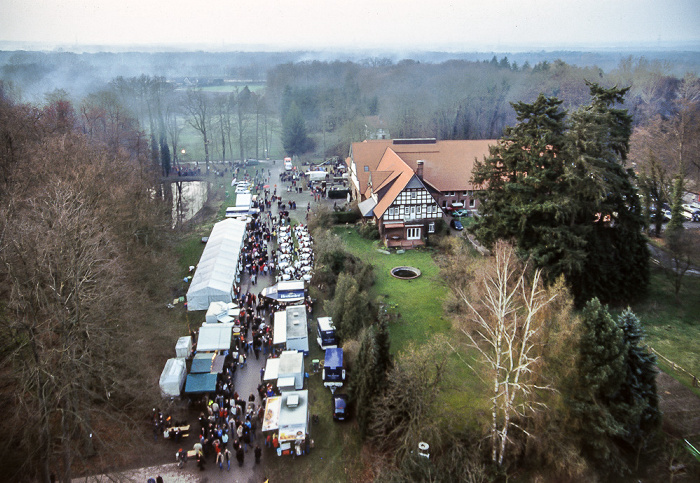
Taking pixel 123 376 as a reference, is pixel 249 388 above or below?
below

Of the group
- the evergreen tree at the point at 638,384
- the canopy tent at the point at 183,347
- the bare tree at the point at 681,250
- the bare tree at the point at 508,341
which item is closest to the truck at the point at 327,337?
the canopy tent at the point at 183,347

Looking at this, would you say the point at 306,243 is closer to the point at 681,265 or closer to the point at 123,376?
the point at 123,376

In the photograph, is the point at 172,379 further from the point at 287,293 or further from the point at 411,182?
the point at 411,182

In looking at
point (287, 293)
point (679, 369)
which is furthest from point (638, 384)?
point (287, 293)

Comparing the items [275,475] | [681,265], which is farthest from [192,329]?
[681,265]

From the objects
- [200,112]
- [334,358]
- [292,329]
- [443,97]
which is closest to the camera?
[334,358]
